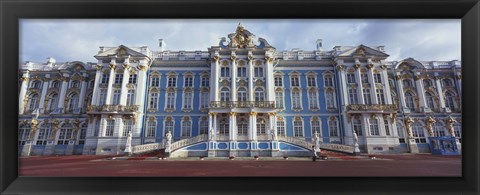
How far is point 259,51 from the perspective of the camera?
1847 centimetres

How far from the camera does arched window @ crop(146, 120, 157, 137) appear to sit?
17.9 m

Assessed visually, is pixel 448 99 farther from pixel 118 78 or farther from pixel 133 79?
pixel 118 78

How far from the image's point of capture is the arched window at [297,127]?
1819cm

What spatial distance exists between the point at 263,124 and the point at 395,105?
10095 mm

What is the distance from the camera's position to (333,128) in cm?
1816

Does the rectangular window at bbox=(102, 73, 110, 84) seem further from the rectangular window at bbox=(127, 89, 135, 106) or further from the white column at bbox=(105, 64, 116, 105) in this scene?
the rectangular window at bbox=(127, 89, 135, 106)

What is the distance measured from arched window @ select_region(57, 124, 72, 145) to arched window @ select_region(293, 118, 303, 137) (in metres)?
17.7

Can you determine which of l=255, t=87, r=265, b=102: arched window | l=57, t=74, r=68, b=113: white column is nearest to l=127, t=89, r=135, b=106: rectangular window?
l=57, t=74, r=68, b=113: white column

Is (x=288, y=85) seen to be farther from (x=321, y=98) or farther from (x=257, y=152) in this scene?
(x=257, y=152)

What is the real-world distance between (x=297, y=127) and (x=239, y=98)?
5.09 metres

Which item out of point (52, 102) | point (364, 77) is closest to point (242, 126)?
point (364, 77)

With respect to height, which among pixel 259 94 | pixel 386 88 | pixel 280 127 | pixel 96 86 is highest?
pixel 96 86

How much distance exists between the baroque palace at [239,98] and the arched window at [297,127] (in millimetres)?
78

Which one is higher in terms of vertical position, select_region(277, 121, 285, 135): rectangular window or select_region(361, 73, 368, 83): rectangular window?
select_region(361, 73, 368, 83): rectangular window
